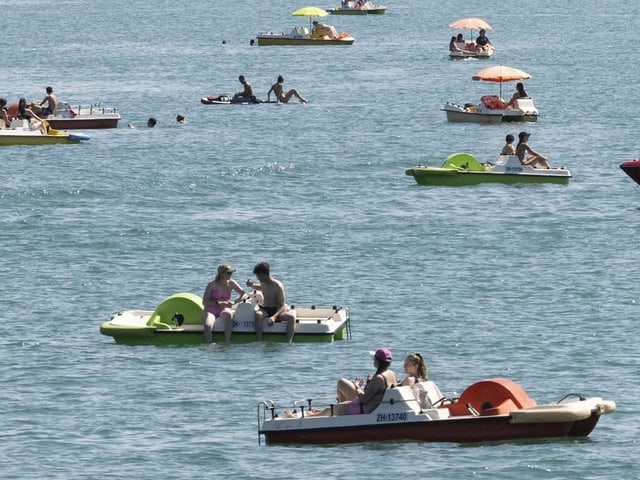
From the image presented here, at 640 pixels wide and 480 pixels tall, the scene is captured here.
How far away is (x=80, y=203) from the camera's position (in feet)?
202

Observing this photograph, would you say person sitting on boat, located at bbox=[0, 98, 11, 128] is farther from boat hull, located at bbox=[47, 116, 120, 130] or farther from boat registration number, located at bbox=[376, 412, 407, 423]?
boat registration number, located at bbox=[376, 412, 407, 423]

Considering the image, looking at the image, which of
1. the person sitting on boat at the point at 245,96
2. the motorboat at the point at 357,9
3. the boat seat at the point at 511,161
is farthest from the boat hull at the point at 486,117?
the motorboat at the point at 357,9

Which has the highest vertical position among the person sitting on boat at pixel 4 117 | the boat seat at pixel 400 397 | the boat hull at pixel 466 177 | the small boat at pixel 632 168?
the person sitting on boat at pixel 4 117

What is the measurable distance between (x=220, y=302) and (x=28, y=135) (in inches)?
1325

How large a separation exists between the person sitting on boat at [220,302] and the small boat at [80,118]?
36.9 m

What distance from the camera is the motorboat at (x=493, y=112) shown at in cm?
7912

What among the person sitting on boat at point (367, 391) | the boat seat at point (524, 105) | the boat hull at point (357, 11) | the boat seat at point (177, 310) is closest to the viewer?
the person sitting on boat at point (367, 391)

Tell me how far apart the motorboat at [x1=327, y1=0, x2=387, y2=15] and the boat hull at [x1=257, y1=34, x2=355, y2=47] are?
4018 centimetres

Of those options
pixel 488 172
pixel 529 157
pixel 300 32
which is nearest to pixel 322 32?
pixel 300 32

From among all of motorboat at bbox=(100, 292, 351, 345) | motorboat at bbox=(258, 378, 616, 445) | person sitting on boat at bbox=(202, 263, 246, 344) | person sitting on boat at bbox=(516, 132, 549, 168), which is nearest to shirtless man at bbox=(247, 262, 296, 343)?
motorboat at bbox=(100, 292, 351, 345)

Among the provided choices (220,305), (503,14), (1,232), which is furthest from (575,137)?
(503,14)

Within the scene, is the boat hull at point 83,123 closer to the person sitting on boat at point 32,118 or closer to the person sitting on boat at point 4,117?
the person sitting on boat at point 32,118

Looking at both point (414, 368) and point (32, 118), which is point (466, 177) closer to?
point (32, 118)

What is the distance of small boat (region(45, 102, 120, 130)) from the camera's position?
75.9 m
